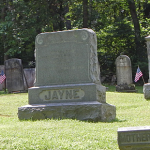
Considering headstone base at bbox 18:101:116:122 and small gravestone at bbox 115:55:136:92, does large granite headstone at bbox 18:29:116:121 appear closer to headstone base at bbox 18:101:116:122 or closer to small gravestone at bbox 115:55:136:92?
headstone base at bbox 18:101:116:122

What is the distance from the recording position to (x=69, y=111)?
8398 millimetres

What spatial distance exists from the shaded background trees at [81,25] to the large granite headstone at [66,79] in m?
16.2

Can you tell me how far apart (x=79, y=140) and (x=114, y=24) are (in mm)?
24279

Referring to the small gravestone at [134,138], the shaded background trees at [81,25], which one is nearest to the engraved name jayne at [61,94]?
the small gravestone at [134,138]

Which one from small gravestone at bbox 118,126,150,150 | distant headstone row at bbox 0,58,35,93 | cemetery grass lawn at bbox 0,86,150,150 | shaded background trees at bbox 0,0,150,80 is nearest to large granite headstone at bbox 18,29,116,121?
cemetery grass lawn at bbox 0,86,150,150

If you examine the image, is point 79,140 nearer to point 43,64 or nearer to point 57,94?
point 57,94

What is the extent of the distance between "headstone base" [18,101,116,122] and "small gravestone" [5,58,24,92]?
1139cm

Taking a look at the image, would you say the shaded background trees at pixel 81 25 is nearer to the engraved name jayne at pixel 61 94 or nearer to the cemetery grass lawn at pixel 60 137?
the engraved name jayne at pixel 61 94

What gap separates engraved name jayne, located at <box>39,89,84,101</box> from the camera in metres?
8.75

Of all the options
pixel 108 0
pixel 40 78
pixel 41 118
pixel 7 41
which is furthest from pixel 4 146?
pixel 108 0

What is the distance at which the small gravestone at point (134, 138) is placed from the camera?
13.9ft

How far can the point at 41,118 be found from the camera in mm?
8523

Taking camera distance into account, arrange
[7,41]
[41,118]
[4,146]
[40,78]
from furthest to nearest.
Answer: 1. [7,41]
2. [40,78]
3. [41,118]
4. [4,146]

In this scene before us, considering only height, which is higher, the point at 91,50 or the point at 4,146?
the point at 91,50
